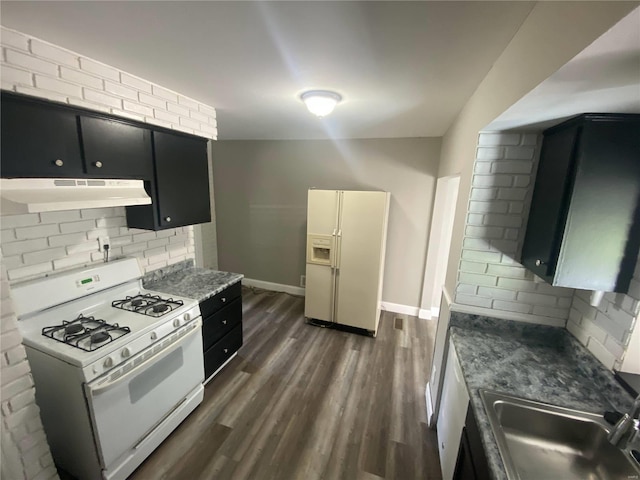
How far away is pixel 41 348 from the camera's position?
1.36m

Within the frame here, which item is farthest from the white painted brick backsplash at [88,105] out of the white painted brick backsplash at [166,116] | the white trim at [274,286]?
the white trim at [274,286]

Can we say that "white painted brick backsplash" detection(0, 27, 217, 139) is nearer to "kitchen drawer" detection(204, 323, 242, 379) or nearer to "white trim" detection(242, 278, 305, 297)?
"kitchen drawer" detection(204, 323, 242, 379)

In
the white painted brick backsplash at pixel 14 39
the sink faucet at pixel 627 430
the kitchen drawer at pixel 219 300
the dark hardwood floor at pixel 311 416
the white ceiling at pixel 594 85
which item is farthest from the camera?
the kitchen drawer at pixel 219 300

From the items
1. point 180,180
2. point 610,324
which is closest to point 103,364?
point 180,180

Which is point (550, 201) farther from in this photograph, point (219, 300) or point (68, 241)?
point (68, 241)

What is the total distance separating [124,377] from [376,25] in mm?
2087

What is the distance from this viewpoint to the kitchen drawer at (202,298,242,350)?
2.20 meters

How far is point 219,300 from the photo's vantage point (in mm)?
2297

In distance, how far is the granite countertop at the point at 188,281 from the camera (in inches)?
85.0

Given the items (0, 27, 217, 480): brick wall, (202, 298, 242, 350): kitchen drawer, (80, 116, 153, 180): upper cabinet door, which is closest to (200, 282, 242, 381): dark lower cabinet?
(202, 298, 242, 350): kitchen drawer

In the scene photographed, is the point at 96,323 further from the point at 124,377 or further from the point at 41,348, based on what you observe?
the point at 124,377

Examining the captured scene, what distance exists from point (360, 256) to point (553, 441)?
2.09 meters

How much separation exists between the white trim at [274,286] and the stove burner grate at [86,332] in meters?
2.71

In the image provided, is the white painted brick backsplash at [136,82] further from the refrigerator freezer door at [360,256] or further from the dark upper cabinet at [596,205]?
the dark upper cabinet at [596,205]
